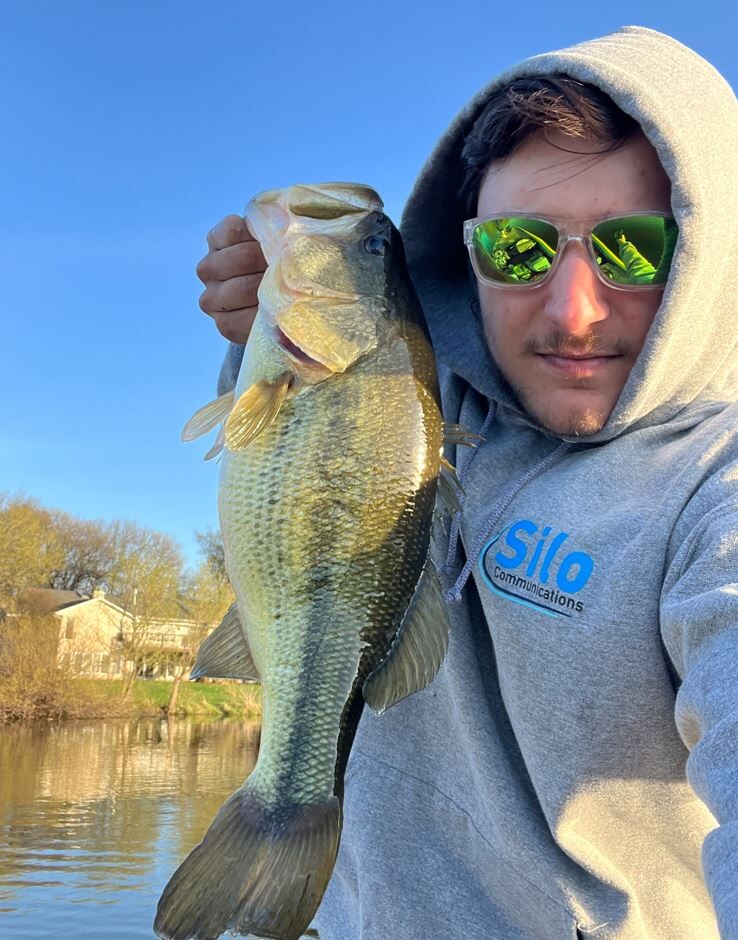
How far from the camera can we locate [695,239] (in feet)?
6.37

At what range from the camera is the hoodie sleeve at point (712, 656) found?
3.89 ft

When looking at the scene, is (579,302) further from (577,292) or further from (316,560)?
(316,560)

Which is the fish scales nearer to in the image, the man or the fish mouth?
the fish mouth

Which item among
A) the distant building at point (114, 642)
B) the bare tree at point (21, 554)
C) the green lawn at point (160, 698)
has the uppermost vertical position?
the bare tree at point (21, 554)

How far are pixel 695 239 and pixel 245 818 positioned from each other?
155 cm

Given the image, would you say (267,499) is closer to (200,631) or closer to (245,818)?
(245,818)

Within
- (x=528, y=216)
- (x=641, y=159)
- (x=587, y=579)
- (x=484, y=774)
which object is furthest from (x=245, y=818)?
(x=641, y=159)

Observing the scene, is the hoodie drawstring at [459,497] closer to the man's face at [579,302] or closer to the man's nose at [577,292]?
the man's face at [579,302]

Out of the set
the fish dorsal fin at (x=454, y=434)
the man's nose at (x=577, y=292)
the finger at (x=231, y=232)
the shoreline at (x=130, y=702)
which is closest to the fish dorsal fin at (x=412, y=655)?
the fish dorsal fin at (x=454, y=434)

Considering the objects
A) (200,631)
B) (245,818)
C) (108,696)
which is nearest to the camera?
(245,818)

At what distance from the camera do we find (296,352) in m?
1.87

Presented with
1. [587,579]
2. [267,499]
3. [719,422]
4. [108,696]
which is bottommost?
[108,696]

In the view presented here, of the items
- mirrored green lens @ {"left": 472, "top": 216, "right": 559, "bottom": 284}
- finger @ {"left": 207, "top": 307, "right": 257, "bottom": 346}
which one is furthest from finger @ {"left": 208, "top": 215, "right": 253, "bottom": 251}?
mirrored green lens @ {"left": 472, "top": 216, "right": 559, "bottom": 284}

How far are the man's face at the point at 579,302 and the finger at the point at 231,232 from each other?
0.66m
